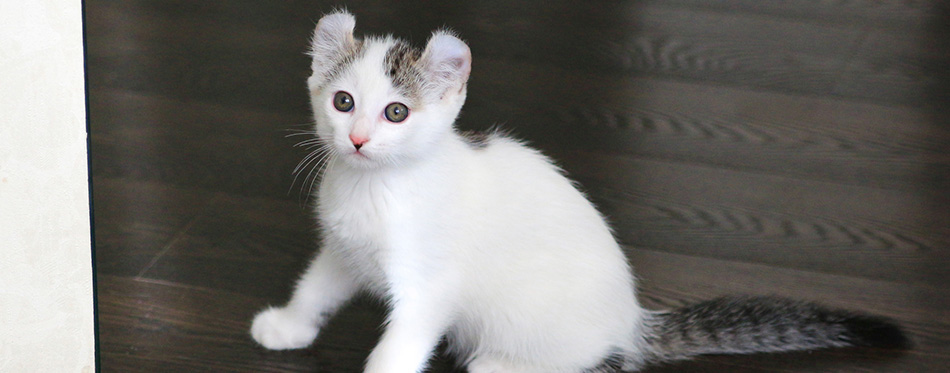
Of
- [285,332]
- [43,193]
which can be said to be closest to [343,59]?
[43,193]

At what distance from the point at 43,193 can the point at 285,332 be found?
48 centimetres

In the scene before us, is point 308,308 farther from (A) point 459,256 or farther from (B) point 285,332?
(A) point 459,256

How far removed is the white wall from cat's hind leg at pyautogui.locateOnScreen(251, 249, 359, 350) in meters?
0.32

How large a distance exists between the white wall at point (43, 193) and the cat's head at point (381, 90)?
0.26m

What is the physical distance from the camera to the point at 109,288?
1.40 m

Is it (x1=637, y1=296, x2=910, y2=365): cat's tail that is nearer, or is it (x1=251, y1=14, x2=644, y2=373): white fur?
(x1=251, y1=14, x2=644, y2=373): white fur

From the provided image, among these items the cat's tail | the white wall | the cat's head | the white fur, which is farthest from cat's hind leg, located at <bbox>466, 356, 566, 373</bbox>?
the white wall

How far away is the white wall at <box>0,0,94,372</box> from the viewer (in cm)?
84

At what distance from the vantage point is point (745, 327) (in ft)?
4.20

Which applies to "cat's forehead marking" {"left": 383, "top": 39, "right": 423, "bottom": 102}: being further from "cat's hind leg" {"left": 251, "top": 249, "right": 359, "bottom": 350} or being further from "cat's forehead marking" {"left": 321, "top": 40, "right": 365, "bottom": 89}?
"cat's hind leg" {"left": 251, "top": 249, "right": 359, "bottom": 350}

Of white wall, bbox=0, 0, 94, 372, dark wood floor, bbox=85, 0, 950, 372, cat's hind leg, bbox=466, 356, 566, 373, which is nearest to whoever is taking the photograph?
white wall, bbox=0, 0, 94, 372

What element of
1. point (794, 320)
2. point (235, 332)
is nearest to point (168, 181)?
point (235, 332)

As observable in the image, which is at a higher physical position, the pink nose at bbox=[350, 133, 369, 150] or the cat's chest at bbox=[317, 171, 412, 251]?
the pink nose at bbox=[350, 133, 369, 150]

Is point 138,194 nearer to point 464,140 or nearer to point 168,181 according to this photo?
point 168,181
